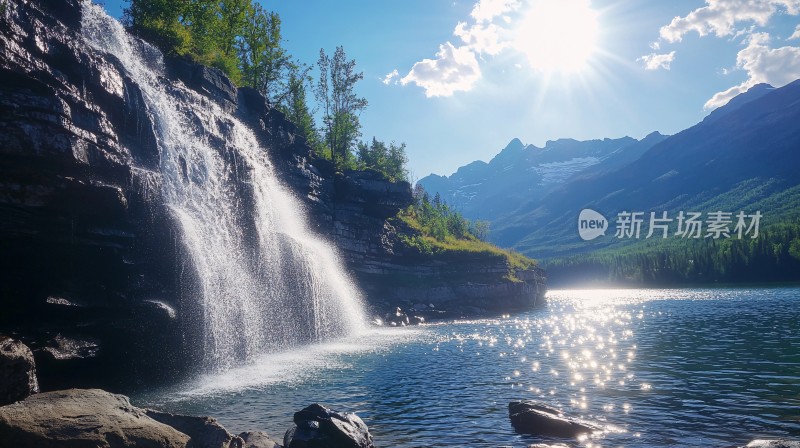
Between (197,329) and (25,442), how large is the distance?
20.3m

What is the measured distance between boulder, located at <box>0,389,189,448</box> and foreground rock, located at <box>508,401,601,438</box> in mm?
11916

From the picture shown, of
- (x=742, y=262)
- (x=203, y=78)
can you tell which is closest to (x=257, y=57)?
(x=203, y=78)

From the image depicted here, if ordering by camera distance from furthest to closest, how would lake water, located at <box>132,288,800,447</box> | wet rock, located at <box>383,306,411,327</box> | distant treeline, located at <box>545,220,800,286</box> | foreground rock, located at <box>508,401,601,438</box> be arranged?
distant treeline, located at <box>545,220,800,286</box>, wet rock, located at <box>383,306,411,327</box>, lake water, located at <box>132,288,800,447</box>, foreground rock, located at <box>508,401,601,438</box>

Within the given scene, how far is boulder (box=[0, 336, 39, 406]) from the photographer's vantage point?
665 inches

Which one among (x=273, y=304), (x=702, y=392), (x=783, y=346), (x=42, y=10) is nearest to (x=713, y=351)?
(x=783, y=346)

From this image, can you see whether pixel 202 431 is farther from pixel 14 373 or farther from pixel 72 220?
pixel 72 220

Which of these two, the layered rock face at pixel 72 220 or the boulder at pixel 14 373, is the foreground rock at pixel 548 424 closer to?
the boulder at pixel 14 373

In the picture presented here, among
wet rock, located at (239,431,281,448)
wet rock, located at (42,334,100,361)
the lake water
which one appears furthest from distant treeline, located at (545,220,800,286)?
wet rock, located at (42,334,100,361)

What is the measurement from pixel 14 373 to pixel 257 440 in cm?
932

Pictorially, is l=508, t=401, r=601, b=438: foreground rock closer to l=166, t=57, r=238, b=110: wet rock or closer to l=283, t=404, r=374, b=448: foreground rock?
l=283, t=404, r=374, b=448: foreground rock

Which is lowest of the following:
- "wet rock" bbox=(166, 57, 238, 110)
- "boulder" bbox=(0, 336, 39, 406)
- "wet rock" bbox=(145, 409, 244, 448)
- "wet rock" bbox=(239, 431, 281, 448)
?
"wet rock" bbox=(239, 431, 281, 448)

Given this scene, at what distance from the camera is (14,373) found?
17.3 m

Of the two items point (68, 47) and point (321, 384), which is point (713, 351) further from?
point (68, 47)

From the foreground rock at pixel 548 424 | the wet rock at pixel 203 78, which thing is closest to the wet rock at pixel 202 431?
the foreground rock at pixel 548 424
